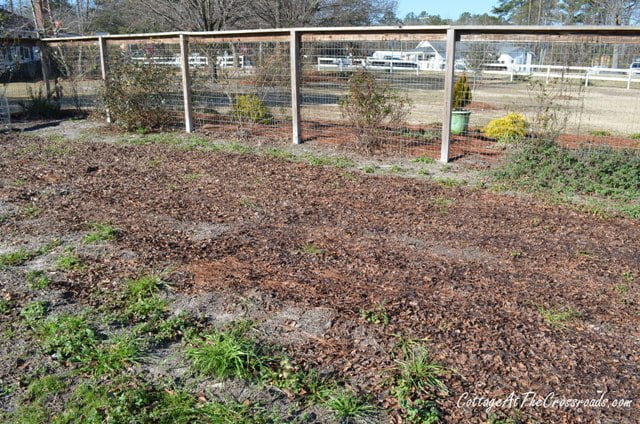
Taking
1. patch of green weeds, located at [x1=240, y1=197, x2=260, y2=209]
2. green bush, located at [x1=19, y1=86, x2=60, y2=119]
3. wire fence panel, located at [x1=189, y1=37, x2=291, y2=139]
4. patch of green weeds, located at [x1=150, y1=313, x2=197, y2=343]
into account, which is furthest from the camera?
green bush, located at [x1=19, y1=86, x2=60, y2=119]

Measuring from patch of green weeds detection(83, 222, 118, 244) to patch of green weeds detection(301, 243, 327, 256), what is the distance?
1.73m

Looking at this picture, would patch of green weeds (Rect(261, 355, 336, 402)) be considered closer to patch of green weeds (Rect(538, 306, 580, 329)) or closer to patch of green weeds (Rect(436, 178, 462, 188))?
patch of green weeds (Rect(538, 306, 580, 329))

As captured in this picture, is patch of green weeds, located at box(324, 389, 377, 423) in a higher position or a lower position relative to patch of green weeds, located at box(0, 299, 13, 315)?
lower

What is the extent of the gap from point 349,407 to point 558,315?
5.35ft

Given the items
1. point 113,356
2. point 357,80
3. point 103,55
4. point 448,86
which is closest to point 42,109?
point 103,55

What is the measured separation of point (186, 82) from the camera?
1079cm

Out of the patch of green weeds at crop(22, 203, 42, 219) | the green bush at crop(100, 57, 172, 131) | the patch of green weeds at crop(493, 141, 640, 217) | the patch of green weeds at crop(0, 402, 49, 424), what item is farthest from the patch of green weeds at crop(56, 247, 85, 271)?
the green bush at crop(100, 57, 172, 131)

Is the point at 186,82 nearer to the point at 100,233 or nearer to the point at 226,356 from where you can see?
the point at 100,233

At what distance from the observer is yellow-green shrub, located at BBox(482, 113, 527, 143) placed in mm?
8803

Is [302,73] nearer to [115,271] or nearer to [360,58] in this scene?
[360,58]

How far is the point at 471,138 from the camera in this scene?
9859 millimetres

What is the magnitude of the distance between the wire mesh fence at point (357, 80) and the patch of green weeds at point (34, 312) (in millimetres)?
5927

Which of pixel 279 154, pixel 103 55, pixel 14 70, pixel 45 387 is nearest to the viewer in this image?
pixel 45 387

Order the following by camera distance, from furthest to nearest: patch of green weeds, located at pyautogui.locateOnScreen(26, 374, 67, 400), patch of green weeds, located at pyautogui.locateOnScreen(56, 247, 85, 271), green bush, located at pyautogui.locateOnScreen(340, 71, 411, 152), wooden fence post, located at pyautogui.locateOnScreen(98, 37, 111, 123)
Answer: wooden fence post, located at pyautogui.locateOnScreen(98, 37, 111, 123), green bush, located at pyautogui.locateOnScreen(340, 71, 411, 152), patch of green weeds, located at pyautogui.locateOnScreen(56, 247, 85, 271), patch of green weeds, located at pyautogui.locateOnScreen(26, 374, 67, 400)
